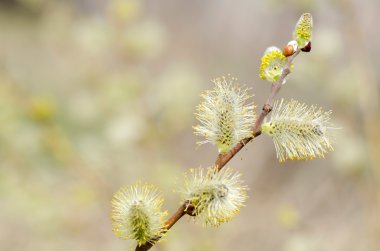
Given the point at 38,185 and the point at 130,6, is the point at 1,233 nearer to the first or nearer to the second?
the point at 38,185

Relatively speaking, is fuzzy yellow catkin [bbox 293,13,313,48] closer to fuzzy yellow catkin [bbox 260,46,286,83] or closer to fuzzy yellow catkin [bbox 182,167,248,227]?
fuzzy yellow catkin [bbox 260,46,286,83]

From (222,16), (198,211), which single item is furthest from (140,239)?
(222,16)

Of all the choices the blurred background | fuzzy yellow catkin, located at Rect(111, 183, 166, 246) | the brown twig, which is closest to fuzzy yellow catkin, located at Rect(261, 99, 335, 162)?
the brown twig

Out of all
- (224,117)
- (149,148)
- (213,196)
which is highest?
(149,148)

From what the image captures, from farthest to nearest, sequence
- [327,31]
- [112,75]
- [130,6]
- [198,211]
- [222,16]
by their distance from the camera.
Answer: [222,16] → [112,75] → [130,6] → [327,31] → [198,211]

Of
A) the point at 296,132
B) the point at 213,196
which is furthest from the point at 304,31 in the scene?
the point at 213,196

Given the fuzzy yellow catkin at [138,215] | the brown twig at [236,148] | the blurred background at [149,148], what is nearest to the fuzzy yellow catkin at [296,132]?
the brown twig at [236,148]

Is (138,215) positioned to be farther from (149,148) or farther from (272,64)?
(149,148)

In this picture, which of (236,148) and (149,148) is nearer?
(236,148)
